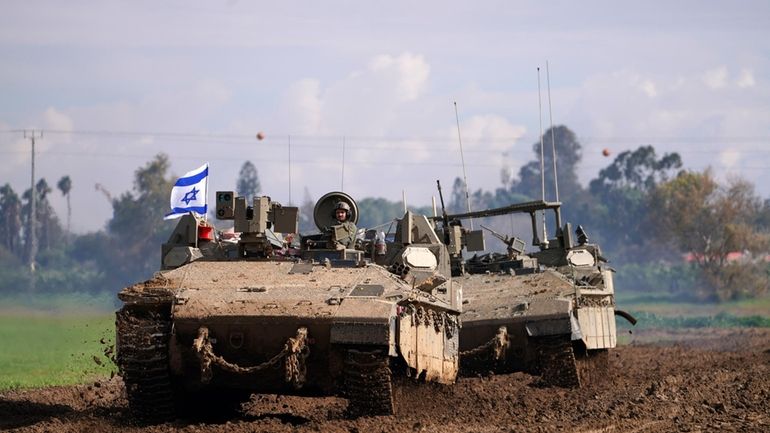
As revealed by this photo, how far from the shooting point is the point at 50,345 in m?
33.4

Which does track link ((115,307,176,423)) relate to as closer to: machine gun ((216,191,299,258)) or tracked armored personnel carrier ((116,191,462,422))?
tracked armored personnel carrier ((116,191,462,422))

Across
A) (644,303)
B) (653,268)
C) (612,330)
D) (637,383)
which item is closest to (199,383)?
(637,383)

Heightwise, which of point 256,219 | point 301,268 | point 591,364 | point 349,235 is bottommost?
point 591,364

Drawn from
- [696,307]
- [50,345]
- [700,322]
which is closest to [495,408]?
[50,345]

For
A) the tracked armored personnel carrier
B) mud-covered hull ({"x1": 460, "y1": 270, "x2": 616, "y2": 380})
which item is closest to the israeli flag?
mud-covered hull ({"x1": 460, "y1": 270, "x2": 616, "y2": 380})

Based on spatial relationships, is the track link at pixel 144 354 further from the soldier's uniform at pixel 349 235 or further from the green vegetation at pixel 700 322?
the green vegetation at pixel 700 322

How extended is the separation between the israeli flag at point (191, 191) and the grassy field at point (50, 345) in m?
3.94

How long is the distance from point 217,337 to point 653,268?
80238mm

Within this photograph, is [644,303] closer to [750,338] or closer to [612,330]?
[750,338]

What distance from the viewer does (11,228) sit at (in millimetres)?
77188

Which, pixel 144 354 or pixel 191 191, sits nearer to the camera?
pixel 144 354

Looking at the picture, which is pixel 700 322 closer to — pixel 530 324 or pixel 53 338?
pixel 53 338

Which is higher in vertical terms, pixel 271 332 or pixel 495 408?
pixel 271 332

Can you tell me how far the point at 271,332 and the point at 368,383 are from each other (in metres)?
1.18
